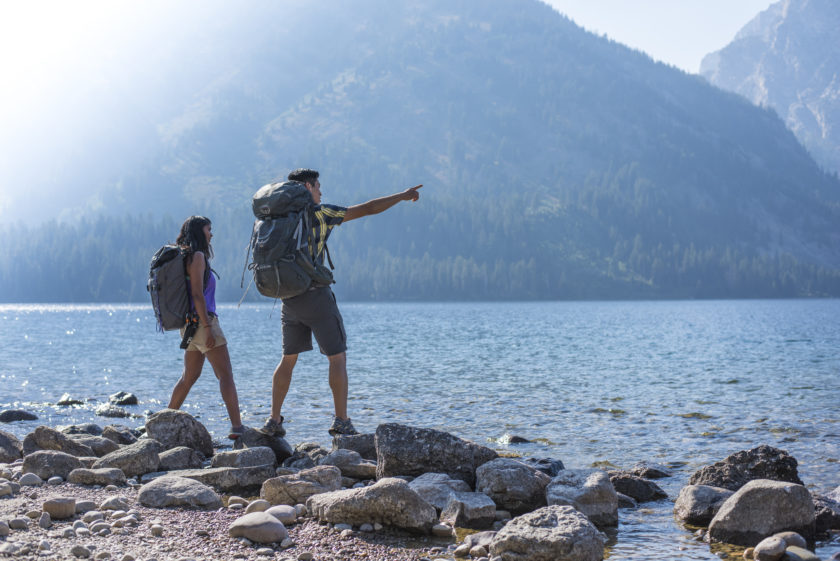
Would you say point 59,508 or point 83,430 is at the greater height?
point 59,508

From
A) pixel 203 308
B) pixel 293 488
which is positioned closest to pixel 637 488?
pixel 293 488

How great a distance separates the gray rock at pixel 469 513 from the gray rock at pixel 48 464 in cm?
470

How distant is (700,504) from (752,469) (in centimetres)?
137

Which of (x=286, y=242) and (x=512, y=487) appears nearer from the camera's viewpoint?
(x=512, y=487)

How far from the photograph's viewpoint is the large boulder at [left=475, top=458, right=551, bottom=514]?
791 cm

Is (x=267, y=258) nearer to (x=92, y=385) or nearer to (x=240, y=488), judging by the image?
(x=240, y=488)

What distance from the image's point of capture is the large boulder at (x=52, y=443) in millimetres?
10695

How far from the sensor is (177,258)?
33.1 feet

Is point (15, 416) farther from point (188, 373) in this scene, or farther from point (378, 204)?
point (378, 204)

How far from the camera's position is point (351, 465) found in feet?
29.8

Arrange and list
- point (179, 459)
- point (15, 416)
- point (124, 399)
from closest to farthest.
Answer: point (179, 459) < point (15, 416) < point (124, 399)

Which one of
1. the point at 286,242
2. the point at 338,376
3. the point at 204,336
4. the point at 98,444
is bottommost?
the point at 98,444

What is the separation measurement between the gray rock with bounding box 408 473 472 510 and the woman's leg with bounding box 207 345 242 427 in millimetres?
3622

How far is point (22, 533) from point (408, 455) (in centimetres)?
408
